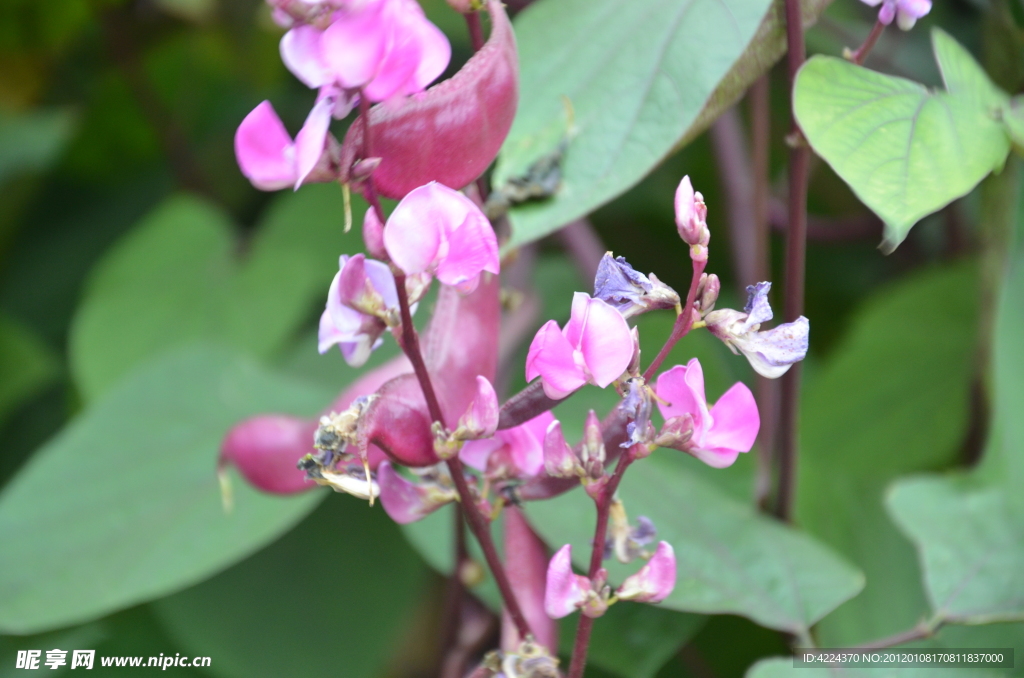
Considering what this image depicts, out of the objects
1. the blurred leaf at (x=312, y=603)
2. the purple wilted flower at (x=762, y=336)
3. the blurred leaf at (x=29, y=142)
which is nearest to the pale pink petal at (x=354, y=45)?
the purple wilted flower at (x=762, y=336)

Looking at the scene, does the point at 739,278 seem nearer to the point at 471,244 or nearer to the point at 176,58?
the point at 471,244

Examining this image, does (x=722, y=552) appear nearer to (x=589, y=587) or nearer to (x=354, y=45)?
(x=589, y=587)

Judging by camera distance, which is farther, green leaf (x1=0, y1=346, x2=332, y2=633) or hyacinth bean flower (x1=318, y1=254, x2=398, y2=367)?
green leaf (x1=0, y1=346, x2=332, y2=633)

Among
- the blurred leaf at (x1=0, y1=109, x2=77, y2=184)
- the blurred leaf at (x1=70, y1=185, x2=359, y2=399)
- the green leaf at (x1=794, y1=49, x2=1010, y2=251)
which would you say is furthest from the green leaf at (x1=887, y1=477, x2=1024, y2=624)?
the blurred leaf at (x1=0, y1=109, x2=77, y2=184)

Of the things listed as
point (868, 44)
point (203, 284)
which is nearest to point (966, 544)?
point (868, 44)

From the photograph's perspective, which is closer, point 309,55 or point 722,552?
point 309,55

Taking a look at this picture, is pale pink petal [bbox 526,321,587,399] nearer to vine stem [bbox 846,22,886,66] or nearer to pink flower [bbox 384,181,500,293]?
pink flower [bbox 384,181,500,293]
